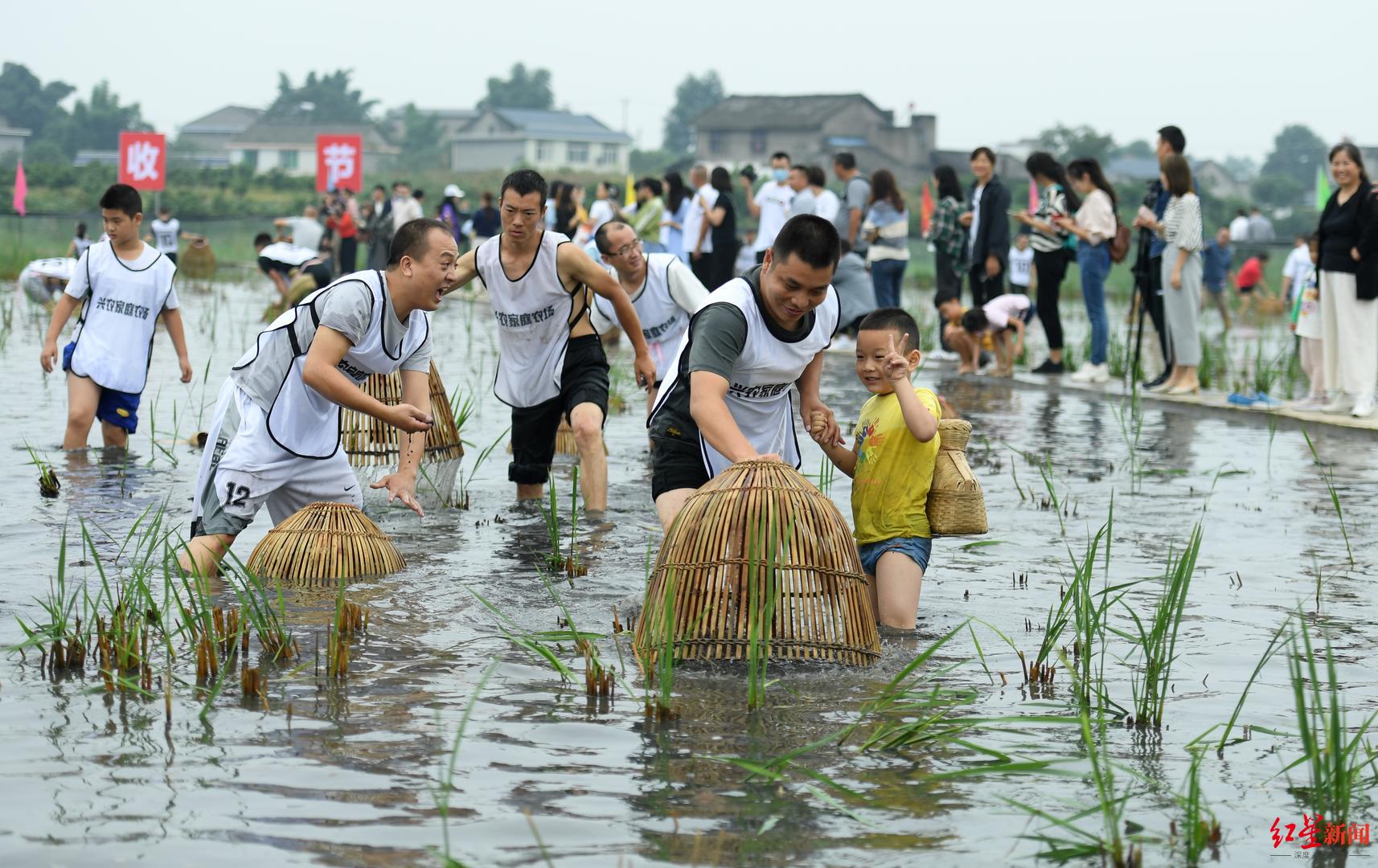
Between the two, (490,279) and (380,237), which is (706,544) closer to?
(490,279)

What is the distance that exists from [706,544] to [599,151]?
108 m

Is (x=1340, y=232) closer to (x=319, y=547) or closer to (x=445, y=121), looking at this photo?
(x=319, y=547)

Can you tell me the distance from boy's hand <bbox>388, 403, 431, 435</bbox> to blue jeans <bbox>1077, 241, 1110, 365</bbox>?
10214 mm

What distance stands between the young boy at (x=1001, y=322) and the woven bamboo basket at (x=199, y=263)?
2036cm

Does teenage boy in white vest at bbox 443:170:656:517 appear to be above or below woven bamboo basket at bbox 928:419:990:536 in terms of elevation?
above

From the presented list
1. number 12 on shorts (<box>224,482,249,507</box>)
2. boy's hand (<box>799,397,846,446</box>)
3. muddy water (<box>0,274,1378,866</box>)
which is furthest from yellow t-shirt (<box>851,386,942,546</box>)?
number 12 on shorts (<box>224,482,249,507</box>)

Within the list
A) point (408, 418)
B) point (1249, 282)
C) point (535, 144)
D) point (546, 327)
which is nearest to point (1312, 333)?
point (546, 327)

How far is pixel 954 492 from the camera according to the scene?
6141 millimetres

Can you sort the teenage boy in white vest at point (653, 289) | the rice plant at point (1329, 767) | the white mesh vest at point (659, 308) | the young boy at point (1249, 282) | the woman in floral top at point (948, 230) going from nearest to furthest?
the rice plant at point (1329, 767) → the teenage boy in white vest at point (653, 289) → the white mesh vest at point (659, 308) → the woman in floral top at point (948, 230) → the young boy at point (1249, 282)

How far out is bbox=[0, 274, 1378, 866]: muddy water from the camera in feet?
12.4

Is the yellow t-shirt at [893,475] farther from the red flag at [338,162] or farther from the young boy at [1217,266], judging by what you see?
the red flag at [338,162]

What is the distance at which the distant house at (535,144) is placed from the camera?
102938 millimetres

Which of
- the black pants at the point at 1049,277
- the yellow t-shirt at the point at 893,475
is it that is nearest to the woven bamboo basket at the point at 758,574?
the yellow t-shirt at the point at 893,475

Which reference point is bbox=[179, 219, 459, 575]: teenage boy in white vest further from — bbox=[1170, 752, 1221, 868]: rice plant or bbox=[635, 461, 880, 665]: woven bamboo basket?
bbox=[1170, 752, 1221, 868]: rice plant
